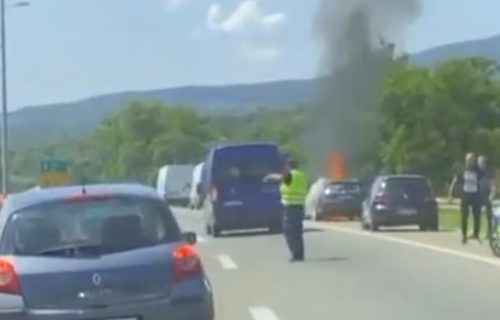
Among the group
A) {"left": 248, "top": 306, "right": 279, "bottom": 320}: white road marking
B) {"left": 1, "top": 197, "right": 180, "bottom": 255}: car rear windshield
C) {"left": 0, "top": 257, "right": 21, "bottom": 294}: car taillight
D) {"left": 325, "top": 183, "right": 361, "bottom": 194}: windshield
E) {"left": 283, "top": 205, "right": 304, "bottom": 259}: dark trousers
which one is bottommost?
{"left": 325, "top": 183, "right": 361, "bottom": 194}: windshield

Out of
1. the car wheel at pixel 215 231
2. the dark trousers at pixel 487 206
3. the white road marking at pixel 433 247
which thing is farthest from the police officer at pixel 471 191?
the car wheel at pixel 215 231

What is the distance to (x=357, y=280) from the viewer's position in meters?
24.2

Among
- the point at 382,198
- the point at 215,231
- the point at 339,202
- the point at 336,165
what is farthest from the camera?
the point at 336,165

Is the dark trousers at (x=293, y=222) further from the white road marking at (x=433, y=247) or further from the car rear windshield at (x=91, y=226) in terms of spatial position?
the car rear windshield at (x=91, y=226)

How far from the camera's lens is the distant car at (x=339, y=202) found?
58.7 metres

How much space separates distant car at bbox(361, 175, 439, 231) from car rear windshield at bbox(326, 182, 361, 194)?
1306 centimetres

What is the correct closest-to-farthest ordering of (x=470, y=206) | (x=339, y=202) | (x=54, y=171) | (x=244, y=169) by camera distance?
(x=470, y=206)
(x=244, y=169)
(x=339, y=202)
(x=54, y=171)

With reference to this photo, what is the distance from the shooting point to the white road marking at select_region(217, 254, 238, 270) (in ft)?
94.2

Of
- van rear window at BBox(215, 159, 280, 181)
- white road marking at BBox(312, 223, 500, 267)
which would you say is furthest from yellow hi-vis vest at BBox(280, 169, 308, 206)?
van rear window at BBox(215, 159, 280, 181)

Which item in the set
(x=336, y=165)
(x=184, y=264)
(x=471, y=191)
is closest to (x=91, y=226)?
(x=184, y=264)

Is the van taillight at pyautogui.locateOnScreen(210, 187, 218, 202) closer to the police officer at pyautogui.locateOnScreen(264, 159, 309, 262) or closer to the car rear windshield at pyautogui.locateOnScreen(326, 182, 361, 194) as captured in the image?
the police officer at pyautogui.locateOnScreen(264, 159, 309, 262)

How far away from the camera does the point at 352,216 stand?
59688 millimetres

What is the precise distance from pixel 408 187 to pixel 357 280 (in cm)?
2194

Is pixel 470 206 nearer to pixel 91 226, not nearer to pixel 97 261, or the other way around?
pixel 91 226
